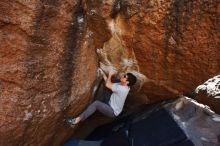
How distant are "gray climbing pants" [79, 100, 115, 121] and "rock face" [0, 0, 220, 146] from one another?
0.41 ft

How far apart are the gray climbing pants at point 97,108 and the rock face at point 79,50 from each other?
0.41ft

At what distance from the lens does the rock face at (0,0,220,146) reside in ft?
11.9

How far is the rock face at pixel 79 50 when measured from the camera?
3.62 meters

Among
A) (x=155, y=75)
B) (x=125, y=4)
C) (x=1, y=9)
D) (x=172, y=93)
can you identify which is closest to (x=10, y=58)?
(x=1, y=9)

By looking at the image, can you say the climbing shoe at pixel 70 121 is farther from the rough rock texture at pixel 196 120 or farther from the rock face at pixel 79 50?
the rough rock texture at pixel 196 120

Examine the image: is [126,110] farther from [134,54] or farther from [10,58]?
[10,58]

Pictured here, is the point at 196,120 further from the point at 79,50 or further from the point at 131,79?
the point at 79,50

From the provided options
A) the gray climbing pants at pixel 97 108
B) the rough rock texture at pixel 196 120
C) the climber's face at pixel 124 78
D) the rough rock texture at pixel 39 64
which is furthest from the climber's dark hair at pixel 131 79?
the rough rock texture at pixel 196 120

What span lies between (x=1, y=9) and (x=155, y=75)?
1.79 meters

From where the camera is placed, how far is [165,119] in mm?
4828

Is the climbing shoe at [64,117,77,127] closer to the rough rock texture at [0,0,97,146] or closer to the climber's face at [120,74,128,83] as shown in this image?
the rough rock texture at [0,0,97,146]

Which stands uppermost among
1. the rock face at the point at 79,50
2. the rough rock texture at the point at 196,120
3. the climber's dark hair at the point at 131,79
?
the rock face at the point at 79,50

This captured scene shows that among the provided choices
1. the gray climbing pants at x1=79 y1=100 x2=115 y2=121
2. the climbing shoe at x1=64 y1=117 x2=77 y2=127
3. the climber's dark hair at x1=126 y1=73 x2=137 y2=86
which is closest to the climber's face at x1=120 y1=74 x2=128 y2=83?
the climber's dark hair at x1=126 y1=73 x2=137 y2=86

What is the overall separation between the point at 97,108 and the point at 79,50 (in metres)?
0.79
